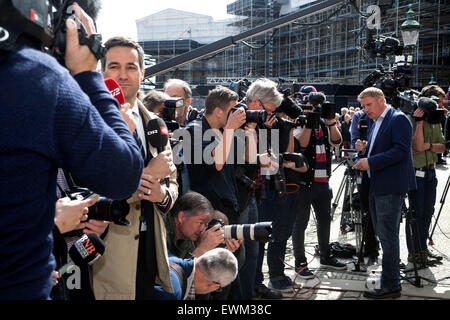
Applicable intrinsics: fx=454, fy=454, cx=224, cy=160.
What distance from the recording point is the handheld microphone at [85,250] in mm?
1812

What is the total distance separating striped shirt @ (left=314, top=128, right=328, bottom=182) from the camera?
5.23 m

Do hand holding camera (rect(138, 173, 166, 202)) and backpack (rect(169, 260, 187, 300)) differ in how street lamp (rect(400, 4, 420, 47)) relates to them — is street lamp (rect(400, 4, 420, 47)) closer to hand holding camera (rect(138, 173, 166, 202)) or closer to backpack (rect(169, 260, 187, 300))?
backpack (rect(169, 260, 187, 300))

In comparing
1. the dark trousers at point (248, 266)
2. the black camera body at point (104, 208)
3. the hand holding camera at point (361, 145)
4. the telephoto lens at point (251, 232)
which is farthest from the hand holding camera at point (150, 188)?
the hand holding camera at point (361, 145)

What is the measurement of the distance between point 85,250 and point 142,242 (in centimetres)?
43

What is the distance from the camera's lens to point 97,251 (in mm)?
1845

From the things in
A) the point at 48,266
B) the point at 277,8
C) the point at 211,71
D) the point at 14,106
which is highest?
the point at 277,8

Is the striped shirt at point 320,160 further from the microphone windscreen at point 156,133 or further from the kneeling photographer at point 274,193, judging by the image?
the microphone windscreen at point 156,133

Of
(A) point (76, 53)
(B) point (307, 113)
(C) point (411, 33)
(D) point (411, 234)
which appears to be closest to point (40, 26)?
(A) point (76, 53)

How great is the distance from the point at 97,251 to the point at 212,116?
1920 millimetres

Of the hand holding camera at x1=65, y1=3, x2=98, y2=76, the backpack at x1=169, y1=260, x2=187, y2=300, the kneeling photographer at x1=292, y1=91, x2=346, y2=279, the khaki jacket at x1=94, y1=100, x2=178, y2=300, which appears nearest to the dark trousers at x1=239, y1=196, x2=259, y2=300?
the kneeling photographer at x1=292, y1=91, x2=346, y2=279

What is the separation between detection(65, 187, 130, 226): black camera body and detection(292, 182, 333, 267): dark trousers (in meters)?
3.32

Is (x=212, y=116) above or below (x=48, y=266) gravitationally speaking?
above
